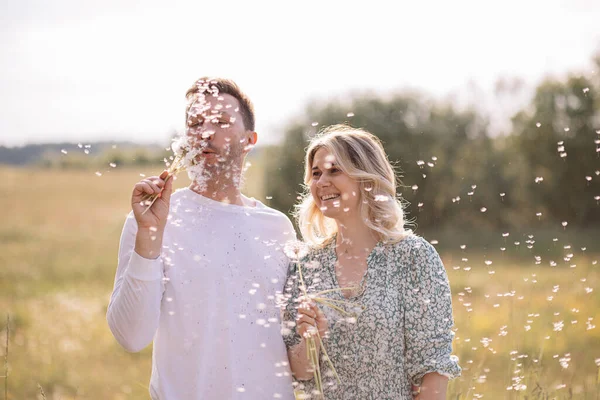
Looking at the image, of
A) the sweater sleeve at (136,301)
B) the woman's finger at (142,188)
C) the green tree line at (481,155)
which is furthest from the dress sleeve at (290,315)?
the green tree line at (481,155)

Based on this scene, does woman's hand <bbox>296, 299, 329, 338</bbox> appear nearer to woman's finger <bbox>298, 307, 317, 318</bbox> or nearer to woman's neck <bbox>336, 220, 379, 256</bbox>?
woman's finger <bbox>298, 307, 317, 318</bbox>

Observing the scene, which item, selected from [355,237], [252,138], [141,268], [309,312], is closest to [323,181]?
[355,237]

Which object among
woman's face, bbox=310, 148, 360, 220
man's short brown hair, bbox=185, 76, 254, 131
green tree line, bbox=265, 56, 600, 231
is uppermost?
man's short brown hair, bbox=185, 76, 254, 131

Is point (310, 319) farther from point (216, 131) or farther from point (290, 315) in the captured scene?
point (216, 131)

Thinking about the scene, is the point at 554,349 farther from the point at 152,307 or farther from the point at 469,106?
the point at 469,106

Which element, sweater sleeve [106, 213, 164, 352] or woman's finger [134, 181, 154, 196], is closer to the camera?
woman's finger [134, 181, 154, 196]

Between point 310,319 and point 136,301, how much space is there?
0.92 metres

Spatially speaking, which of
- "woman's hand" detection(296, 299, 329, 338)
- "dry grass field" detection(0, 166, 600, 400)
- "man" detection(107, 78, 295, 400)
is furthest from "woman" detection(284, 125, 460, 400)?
"dry grass field" detection(0, 166, 600, 400)

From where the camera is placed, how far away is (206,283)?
369 cm

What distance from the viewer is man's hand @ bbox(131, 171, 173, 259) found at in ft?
10.9

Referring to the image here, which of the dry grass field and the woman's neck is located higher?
the woman's neck

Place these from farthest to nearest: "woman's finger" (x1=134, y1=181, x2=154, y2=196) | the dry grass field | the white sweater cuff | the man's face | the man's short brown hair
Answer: the dry grass field, the man's short brown hair, the man's face, the white sweater cuff, "woman's finger" (x1=134, y1=181, x2=154, y2=196)

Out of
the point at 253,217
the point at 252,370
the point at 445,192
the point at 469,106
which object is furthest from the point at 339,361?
the point at 469,106

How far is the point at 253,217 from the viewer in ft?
13.0
